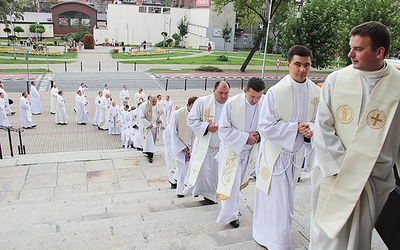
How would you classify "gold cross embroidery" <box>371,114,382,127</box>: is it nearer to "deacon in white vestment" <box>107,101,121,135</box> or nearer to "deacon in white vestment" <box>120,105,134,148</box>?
"deacon in white vestment" <box>120,105,134,148</box>

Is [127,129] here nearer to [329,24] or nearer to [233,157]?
[233,157]

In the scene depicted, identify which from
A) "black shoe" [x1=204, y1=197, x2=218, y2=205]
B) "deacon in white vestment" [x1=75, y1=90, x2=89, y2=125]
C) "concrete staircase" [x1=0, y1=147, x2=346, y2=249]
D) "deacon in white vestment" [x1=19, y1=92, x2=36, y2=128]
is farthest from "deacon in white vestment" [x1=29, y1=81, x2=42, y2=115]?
"black shoe" [x1=204, y1=197, x2=218, y2=205]

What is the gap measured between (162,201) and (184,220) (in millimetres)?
1521

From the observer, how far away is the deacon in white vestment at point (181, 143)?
6.80 meters

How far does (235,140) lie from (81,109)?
12.9m

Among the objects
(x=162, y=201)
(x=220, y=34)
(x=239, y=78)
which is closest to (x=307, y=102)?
(x=162, y=201)

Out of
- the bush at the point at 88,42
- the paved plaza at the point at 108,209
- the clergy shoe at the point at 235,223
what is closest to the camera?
the paved plaza at the point at 108,209

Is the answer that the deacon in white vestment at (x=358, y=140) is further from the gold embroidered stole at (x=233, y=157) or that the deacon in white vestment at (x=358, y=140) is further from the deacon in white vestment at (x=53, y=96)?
the deacon in white vestment at (x=53, y=96)

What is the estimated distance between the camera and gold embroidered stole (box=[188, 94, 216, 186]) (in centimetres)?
553

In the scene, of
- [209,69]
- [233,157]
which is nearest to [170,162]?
[233,157]

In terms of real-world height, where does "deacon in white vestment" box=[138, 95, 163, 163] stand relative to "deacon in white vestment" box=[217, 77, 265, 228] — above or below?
below

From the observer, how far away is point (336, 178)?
2.81 meters

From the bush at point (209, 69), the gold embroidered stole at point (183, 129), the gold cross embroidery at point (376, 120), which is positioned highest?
the gold cross embroidery at point (376, 120)

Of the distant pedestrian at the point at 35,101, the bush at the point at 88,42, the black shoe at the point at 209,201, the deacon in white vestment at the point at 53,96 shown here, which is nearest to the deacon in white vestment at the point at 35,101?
the distant pedestrian at the point at 35,101
